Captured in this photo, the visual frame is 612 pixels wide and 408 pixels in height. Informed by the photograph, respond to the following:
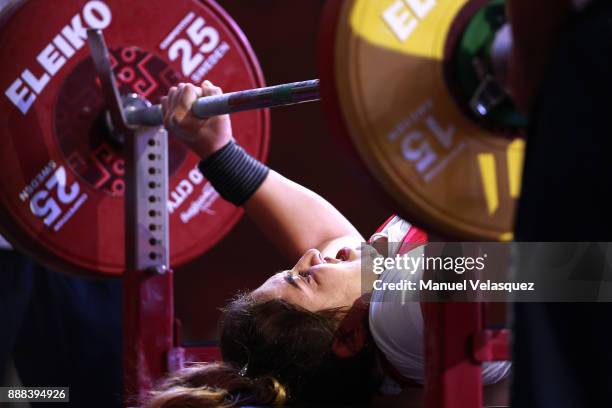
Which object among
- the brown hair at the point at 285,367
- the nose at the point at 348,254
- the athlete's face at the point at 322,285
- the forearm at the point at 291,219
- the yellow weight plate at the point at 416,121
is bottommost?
the brown hair at the point at 285,367

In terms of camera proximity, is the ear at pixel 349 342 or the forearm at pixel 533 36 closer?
the forearm at pixel 533 36

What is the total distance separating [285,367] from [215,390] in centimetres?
16

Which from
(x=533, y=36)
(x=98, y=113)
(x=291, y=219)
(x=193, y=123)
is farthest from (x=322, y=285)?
(x=533, y=36)

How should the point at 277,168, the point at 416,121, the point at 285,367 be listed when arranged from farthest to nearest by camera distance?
the point at 277,168 → the point at 285,367 → the point at 416,121

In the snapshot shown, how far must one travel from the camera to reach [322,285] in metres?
1.55

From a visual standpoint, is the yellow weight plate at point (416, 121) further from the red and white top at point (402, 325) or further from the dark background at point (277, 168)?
the dark background at point (277, 168)

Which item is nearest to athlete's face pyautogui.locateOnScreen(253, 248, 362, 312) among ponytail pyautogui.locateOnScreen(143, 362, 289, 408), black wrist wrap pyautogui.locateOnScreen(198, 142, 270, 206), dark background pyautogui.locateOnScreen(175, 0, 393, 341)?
ponytail pyautogui.locateOnScreen(143, 362, 289, 408)

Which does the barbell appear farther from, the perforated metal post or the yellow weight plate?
the yellow weight plate

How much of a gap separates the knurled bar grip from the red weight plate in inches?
6.3

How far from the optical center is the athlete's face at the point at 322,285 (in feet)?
5.06

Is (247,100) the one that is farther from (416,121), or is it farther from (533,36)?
(533,36)

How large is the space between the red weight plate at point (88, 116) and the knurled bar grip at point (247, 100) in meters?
0.16

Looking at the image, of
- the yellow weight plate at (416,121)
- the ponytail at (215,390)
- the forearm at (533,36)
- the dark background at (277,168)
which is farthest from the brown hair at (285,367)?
the dark background at (277,168)

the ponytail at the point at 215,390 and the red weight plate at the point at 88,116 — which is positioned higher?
the red weight plate at the point at 88,116
